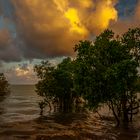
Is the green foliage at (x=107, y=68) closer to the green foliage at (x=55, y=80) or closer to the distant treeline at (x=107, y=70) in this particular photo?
the distant treeline at (x=107, y=70)

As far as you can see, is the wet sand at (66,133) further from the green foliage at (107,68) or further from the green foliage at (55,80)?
the green foliage at (55,80)

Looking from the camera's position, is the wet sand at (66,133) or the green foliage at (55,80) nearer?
the wet sand at (66,133)

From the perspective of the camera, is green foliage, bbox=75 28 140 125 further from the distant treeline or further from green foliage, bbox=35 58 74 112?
green foliage, bbox=35 58 74 112

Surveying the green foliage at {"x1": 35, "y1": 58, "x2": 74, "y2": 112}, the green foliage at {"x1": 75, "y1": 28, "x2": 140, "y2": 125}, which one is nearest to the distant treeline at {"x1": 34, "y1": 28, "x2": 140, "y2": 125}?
the green foliage at {"x1": 75, "y1": 28, "x2": 140, "y2": 125}

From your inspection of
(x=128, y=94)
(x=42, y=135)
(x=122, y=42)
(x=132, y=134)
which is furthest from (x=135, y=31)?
(x=42, y=135)

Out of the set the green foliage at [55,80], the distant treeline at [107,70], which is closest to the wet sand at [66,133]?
the distant treeline at [107,70]

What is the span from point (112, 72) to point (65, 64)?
35.2 m

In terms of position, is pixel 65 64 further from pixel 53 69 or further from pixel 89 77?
pixel 89 77

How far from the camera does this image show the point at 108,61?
49.8m

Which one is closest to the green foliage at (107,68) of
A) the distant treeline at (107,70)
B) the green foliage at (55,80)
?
the distant treeline at (107,70)

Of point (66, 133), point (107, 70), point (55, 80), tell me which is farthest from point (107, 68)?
point (55, 80)

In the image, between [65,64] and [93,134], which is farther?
[65,64]

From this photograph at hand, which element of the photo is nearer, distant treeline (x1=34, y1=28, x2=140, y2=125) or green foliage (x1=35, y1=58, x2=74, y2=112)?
distant treeline (x1=34, y1=28, x2=140, y2=125)

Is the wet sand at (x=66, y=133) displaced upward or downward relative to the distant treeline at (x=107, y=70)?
downward
